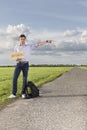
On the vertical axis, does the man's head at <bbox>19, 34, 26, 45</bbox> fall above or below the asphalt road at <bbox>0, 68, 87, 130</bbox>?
above

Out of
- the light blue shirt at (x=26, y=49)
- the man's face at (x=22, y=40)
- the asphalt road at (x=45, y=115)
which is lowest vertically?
the asphalt road at (x=45, y=115)

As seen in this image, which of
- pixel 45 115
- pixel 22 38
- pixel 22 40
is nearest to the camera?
pixel 45 115

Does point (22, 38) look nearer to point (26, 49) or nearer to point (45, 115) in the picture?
point (26, 49)

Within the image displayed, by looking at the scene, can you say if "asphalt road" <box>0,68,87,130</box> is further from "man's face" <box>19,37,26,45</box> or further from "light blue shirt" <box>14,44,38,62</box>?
"man's face" <box>19,37,26,45</box>

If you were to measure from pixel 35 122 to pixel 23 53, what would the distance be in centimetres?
568

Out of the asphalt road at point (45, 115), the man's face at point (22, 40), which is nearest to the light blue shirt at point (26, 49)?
the man's face at point (22, 40)

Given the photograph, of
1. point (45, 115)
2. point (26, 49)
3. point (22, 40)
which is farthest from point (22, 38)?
point (45, 115)

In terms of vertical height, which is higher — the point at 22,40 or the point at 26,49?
the point at 22,40

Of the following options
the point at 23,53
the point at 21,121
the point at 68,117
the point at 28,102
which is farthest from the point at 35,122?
the point at 23,53

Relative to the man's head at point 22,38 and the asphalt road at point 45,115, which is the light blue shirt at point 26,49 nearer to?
the man's head at point 22,38

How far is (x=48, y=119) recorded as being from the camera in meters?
10.3

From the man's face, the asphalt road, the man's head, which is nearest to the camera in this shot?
the asphalt road

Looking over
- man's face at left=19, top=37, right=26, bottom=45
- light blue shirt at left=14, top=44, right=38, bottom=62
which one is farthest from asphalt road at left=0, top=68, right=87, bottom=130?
man's face at left=19, top=37, right=26, bottom=45

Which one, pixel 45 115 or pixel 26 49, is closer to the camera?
pixel 45 115
